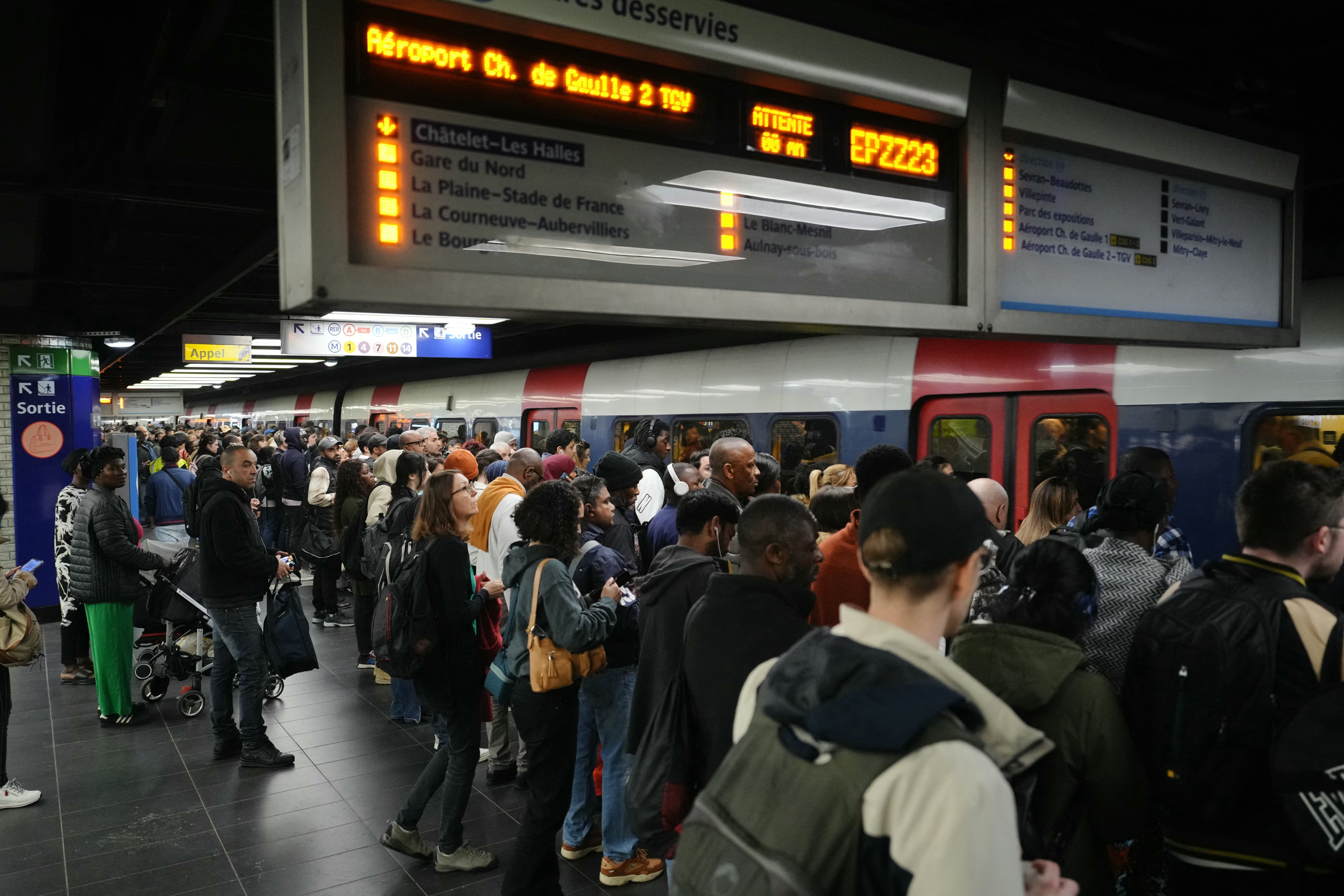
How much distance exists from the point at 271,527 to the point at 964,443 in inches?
331

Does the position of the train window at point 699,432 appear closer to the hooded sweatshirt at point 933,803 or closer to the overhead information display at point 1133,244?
the overhead information display at point 1133,244

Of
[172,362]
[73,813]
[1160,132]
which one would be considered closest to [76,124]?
[73,813]

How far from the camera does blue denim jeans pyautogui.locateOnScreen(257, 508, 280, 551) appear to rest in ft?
36.8

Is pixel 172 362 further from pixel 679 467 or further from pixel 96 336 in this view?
pixel 679 467

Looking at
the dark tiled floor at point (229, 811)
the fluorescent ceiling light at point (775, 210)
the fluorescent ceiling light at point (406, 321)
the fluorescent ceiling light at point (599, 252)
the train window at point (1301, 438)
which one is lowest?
the dark tiled floor at point (229, 811)

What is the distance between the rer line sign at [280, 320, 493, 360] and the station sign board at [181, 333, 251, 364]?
2.93 m

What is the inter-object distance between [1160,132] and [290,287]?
3.19 m

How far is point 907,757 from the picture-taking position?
118cm

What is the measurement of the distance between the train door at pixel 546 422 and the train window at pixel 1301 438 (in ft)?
27.6

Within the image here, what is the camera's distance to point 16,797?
510cm

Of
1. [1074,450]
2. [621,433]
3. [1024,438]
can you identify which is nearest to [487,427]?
[621,433]

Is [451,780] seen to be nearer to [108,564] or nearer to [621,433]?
[108,564]

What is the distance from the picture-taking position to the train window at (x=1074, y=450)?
6.00 m

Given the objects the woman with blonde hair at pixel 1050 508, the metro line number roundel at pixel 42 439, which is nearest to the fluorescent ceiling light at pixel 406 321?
the metro line number roundel at pixel 42 439
